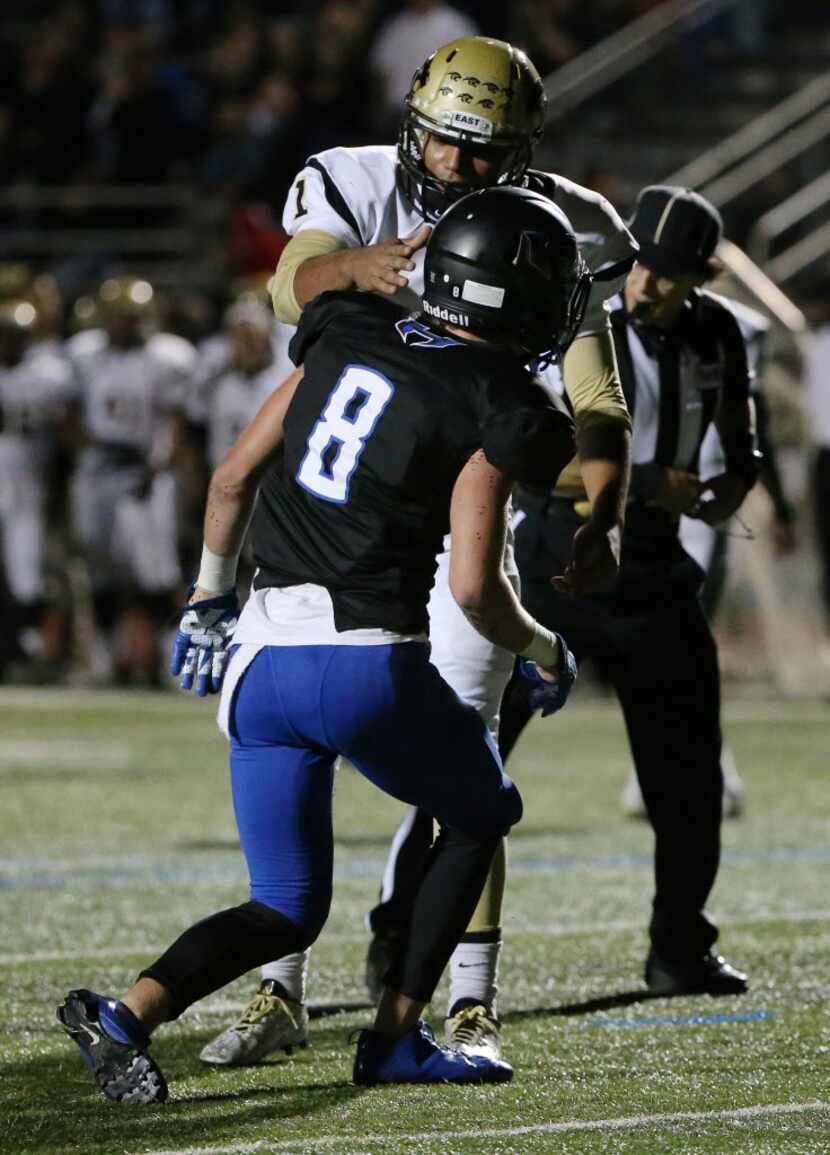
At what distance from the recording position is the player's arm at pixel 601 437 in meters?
4.31

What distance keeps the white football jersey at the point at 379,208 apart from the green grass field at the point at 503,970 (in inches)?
54.7

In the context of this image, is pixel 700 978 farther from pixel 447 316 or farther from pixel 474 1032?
pixel 447 316

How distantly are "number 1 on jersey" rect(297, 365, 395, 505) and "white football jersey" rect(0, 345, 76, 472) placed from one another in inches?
387

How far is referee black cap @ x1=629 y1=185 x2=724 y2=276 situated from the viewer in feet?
17.2

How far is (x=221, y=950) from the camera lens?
3803mm

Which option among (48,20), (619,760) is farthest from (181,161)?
(619,760)

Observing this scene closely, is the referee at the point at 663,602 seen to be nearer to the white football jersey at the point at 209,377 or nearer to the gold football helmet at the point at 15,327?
the white football jersey at the point at 209,377

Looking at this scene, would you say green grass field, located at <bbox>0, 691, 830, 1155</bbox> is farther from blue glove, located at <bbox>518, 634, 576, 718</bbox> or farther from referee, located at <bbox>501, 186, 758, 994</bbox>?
blue glove, located at <bbox>518, 634, 576, 718</bbox>

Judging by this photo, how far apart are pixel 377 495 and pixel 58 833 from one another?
4100 mm

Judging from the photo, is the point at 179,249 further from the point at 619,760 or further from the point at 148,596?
the point at 619,760

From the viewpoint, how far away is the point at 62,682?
1338 cm

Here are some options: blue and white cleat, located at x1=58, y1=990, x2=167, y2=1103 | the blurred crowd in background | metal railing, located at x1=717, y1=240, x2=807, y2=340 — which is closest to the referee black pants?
blue and white cleat, located at x1=58, y1=990, x2=167, y2=1103

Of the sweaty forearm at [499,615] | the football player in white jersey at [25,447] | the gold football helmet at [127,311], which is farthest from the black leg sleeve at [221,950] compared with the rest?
the football player in white jersey at [25,447]

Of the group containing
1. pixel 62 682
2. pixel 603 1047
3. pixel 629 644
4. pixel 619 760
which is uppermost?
pixel 629 644
